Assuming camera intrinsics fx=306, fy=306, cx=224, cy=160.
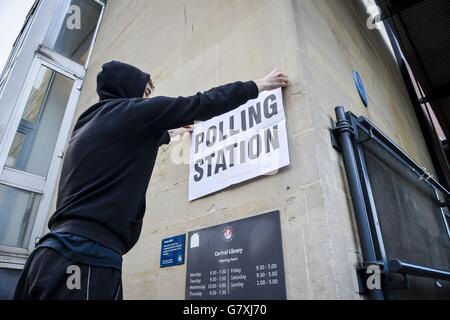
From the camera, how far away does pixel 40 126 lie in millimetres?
2949

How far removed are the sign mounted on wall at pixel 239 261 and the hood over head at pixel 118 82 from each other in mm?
665

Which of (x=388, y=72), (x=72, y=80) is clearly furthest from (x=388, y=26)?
(x=72, y=80)

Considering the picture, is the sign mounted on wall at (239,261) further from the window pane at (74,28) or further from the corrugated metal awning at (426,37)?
the corrugated metal awning at (426,37)

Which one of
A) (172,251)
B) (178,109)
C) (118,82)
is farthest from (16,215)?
(178,109)

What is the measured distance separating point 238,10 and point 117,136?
124cm

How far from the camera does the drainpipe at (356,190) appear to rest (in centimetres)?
107

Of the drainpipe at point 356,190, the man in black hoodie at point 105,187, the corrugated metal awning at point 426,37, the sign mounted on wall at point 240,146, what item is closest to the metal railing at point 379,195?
the drainpipe at point 356,190

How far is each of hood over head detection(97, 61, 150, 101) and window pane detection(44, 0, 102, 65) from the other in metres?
2.57

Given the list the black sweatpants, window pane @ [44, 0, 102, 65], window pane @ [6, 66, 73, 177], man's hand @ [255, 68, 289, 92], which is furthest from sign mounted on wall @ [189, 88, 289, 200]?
window pane @ [44, 0, 102, 65]

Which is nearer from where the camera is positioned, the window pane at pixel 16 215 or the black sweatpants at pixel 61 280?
the black sweatpants at pixel 61 280

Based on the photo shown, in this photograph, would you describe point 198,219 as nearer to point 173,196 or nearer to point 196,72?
point 173,196

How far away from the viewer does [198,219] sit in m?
1.45

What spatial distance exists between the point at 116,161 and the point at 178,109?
0.26 meters
